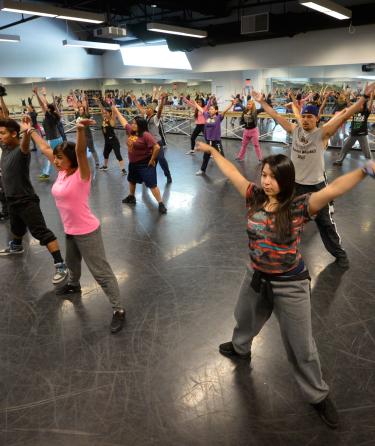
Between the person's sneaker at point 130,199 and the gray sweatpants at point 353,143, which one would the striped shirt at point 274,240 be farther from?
the gray sweatpants at point 353,143

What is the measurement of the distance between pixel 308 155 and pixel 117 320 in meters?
2.65

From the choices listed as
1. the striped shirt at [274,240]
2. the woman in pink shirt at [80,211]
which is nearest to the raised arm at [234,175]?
the striped shirt at [274,240]

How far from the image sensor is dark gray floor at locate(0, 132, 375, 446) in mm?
2268

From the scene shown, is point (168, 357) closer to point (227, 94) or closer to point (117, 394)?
point (117, 394)

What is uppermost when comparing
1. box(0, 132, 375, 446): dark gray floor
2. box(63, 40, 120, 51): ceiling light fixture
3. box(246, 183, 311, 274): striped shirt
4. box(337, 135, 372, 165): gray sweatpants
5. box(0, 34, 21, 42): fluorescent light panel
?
box(0, 34, 21, 42): fluorescent light panel

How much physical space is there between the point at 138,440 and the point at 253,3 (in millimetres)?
13715

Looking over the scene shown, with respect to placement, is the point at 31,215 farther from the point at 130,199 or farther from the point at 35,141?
the point at 130,199

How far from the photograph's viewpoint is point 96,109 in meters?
18.8

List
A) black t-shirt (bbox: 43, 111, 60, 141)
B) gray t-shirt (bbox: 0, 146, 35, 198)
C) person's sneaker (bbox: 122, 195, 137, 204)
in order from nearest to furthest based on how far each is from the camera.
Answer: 1. gray t-shirt (bbox: 0, 146, 35, 198)
2. person's sneaker (bbox: 122, 195, 137, 204)
3. black t-shirt (bbox: 43, 111, 60, 141)

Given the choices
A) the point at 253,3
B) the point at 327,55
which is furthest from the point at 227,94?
the point at 327,55

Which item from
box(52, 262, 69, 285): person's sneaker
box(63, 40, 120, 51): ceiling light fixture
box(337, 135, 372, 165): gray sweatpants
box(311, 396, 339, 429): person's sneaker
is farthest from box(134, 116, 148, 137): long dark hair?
box(63, 40, 120, 51): ceiling light fixture

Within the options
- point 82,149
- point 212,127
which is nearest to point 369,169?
point 82,149

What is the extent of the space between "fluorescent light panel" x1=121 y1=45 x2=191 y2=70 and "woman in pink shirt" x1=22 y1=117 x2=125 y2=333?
13949 mm

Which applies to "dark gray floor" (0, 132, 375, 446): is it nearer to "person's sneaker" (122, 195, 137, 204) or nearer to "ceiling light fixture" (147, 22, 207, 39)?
"person's sneaker" (122, 195, 137, 204)
